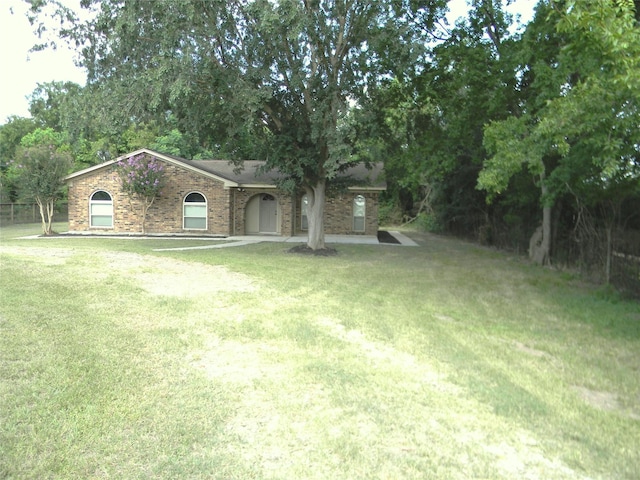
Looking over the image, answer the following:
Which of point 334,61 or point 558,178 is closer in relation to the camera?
point 558,178

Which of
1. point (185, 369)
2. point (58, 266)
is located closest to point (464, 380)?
point (185, 369)

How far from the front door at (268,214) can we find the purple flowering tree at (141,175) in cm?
504

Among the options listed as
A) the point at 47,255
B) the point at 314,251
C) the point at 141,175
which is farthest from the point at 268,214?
the point at 47,255

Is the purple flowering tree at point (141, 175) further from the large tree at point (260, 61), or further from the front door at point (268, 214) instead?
the large tree at point (260, 61)

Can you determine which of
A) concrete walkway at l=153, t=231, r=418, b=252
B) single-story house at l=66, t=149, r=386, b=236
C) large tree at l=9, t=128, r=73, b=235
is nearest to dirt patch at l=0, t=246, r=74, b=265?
concrete walkway at l=153, t=231, r=418, b=252

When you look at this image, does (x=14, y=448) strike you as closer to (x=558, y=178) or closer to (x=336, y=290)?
(x=336, y=290)

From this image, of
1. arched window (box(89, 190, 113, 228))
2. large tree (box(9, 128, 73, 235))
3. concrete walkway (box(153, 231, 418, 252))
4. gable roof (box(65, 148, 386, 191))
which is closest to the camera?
large tree (box(9, 128, 73, 235))

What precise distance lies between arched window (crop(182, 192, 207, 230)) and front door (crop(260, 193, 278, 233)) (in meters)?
2.94

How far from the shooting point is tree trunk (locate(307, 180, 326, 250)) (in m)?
16.2

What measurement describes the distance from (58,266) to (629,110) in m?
10.5

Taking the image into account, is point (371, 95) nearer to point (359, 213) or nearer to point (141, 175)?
point (359, 213)

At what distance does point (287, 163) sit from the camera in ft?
48.4

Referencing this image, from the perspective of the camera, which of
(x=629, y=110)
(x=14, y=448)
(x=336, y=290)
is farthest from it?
(x=336, y=290)

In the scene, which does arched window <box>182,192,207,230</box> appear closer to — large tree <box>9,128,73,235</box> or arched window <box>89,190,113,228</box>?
arched window <box>89,190,113,228</box>
